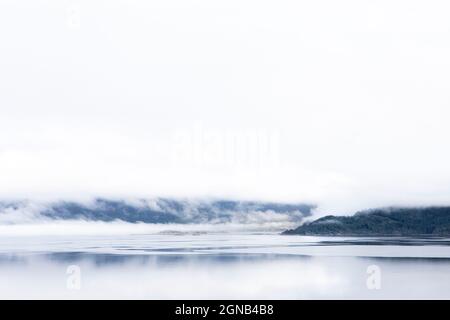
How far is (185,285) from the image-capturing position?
160 feet

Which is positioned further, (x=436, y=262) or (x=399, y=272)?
(x=436, y=262)

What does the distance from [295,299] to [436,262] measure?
3066 centimetres

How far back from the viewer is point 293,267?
6319cm

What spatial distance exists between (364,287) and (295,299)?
8.61m
